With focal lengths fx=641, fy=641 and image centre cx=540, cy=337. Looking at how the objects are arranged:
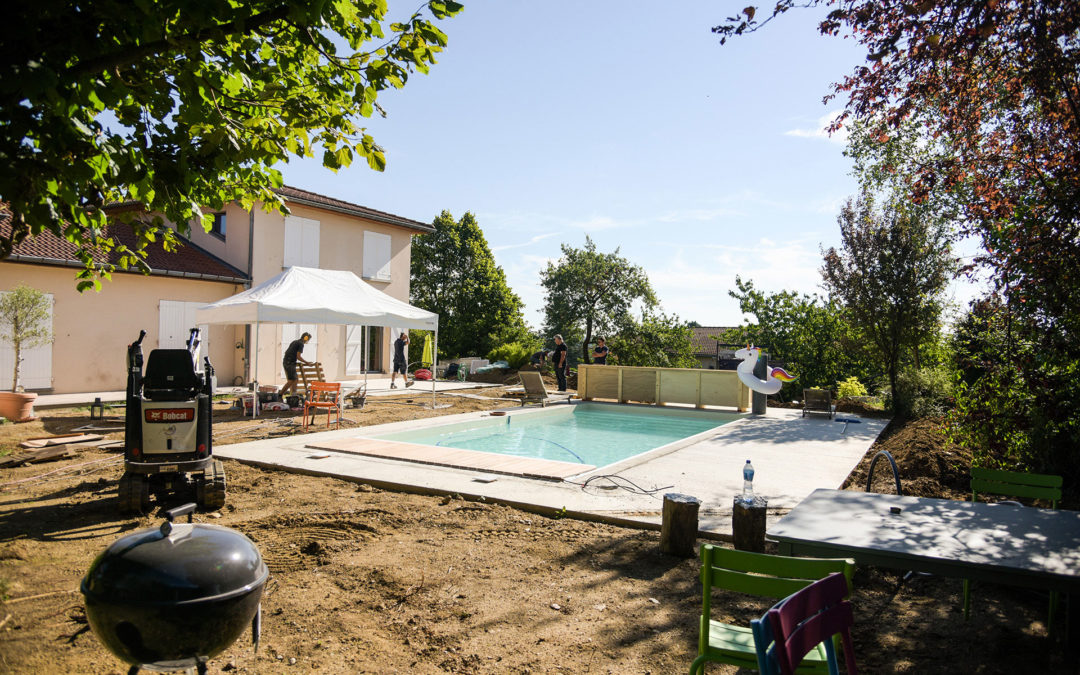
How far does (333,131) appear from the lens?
13.4 feet

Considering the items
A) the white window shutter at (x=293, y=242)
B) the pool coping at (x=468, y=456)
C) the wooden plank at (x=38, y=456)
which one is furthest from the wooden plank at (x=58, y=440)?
the white window shutter at (x=293, y=242)

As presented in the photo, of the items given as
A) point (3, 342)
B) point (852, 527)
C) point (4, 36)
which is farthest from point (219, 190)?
point (3, 342)

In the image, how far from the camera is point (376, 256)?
23500 millimetres

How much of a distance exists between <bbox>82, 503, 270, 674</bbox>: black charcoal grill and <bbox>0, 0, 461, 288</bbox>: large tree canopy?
65.8 inches

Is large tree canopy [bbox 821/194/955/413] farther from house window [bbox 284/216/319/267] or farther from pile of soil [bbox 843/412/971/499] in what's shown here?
house window [bbox 284/216/319/267]

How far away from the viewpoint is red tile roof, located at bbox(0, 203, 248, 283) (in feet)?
50.5

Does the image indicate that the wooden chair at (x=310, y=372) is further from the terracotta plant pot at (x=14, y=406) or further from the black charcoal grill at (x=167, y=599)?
the black charcoal grill at (x=167, y=599)

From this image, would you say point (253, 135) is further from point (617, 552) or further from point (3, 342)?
point (3, 342)

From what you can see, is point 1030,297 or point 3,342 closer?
point 1030,297

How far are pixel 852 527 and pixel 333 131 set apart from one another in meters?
3.83

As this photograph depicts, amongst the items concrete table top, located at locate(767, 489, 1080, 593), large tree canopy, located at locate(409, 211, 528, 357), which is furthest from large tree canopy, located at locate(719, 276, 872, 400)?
large tree canopy, located at locate(409, 211, 528, 357)

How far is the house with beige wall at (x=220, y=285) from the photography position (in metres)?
16.0

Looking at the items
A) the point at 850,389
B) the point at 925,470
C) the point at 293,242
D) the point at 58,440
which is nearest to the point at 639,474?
the point at 925,470

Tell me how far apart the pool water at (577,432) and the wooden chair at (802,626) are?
7791 mm
